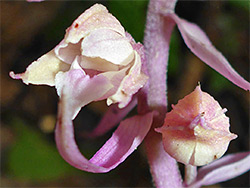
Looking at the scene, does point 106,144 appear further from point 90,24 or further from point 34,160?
point 34,160

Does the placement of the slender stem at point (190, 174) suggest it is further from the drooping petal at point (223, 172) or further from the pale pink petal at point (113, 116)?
the pale pink petal at point (113, 116)

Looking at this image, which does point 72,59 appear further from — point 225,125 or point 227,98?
point 227,98

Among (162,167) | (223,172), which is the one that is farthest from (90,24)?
(223,172)

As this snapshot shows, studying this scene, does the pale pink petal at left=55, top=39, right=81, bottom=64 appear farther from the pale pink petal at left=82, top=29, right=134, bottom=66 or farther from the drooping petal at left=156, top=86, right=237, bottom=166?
the drooping petal at left=156, top=86, right=237, bottom=166

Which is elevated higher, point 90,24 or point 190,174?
point 90,24

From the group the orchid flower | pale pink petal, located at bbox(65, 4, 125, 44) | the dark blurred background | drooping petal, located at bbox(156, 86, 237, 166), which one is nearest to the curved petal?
the orchid flower

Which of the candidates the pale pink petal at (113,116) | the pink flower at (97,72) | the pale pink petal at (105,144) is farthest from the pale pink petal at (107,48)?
the pale pink petal at (113,116)
